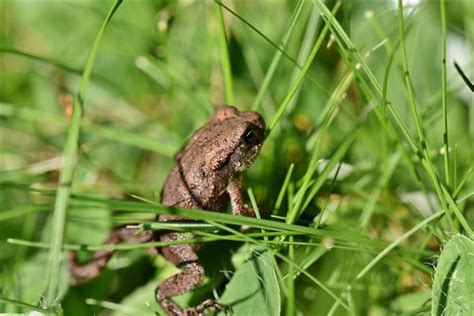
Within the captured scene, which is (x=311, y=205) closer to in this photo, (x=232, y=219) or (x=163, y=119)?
(x=232, y=219)

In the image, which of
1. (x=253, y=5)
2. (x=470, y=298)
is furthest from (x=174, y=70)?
(x=470, y=298)

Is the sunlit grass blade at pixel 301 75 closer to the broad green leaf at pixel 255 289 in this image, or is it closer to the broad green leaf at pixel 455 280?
the broad green leaf at pixel 255 289

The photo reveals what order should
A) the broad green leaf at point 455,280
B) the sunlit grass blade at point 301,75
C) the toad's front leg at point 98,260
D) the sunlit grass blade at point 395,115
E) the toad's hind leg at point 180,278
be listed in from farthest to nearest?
1. the toad's front leg at point 98,260
2. the toad's hind leg at point 180,278
3. the sunlit grass blade at point 301,75
4. the sunlit grass blade at point 395,115
5. the broad green leaf at point 455,280

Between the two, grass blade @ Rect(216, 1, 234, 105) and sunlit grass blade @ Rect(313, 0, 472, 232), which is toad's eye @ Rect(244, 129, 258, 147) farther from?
sunlit grass blade @ Rect(313, 0, 472, 232)

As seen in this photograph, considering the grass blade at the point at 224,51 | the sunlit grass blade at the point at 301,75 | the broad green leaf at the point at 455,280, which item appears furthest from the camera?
the grass blade at the point at 224,51

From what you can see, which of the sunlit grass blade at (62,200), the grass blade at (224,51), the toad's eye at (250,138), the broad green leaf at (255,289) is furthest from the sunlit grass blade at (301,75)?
the sunlit grass blade at (62,200)
